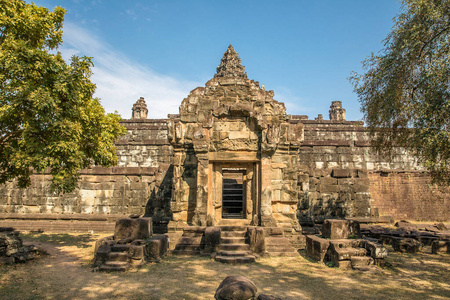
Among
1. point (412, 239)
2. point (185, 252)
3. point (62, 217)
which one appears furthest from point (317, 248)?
point (62, 217)

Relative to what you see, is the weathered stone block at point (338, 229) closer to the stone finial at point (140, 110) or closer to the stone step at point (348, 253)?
the stone step at point (348, 253)

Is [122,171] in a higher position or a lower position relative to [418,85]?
lower

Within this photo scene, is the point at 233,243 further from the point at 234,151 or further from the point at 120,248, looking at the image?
the point at 120,248

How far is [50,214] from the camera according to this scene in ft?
48.5

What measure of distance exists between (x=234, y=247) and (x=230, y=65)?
22037 millimetres

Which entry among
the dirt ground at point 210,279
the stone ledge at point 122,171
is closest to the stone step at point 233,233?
the dirt ground at point 210,279

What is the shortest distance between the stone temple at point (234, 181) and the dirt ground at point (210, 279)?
244 cm

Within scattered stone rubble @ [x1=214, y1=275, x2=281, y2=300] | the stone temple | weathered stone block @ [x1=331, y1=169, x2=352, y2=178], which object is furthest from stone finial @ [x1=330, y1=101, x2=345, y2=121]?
scattered stone rubble @ [x1=214, y1=275, x2=281, y2=300]

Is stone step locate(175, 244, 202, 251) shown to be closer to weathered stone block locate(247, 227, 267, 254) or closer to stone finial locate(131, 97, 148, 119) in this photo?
weathered stone block locate(247, 227, 267, 254)

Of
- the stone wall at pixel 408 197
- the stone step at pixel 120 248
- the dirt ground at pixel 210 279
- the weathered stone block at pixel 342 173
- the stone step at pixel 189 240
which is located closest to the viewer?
the dirt ground at pixel 210 279

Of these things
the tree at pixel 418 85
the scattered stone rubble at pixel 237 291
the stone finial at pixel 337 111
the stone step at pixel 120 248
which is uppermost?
the stone finial at pixel 337 111

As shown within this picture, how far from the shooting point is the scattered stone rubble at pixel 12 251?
7.75 meters

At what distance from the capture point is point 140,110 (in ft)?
94.0

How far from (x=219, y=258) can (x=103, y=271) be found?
293 cm
